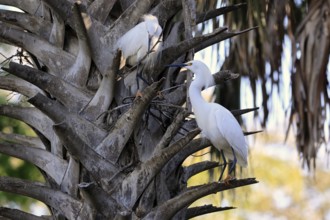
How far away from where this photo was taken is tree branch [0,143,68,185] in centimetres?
231

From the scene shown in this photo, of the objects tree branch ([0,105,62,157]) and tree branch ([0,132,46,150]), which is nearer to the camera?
tree branch ([0,105,62,157])

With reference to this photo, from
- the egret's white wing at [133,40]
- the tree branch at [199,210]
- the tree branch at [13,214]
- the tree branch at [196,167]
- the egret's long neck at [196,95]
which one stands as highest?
the egret's white wing at [133,40]

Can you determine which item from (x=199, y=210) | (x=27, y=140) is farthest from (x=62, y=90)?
(x=199, y=210)

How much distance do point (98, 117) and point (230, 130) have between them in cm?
73

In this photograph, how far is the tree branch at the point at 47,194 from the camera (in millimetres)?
2189

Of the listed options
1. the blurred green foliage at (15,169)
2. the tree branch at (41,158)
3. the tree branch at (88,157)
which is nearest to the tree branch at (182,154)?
the tree branch at (88,157)

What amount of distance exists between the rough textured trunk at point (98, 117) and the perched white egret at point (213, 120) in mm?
46

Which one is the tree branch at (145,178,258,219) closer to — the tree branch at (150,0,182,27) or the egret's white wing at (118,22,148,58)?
the egret's white wing at (118,22,148,58)

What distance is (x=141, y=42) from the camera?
104 inches

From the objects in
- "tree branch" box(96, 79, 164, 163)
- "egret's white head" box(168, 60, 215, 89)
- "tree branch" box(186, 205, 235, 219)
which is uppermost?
"egret's white head" box(168, 60, 215, 89)

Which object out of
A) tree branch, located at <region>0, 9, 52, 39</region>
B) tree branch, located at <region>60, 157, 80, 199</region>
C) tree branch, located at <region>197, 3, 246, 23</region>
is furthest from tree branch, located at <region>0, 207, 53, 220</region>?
tree branch, located at <region>197, 3, 246, 23</region>

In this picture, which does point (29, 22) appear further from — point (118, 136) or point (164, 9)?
point (118, 136)

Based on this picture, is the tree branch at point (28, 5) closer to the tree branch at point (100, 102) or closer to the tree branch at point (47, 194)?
the tree branch at point (100, 102)

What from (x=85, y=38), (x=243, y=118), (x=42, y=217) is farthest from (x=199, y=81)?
(x=243, y=118)
